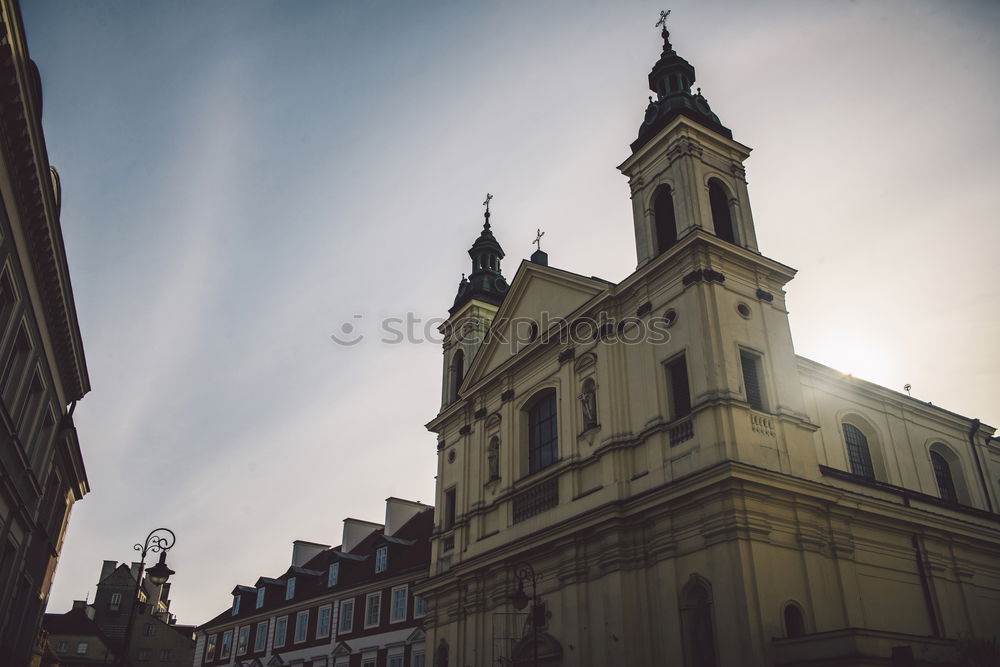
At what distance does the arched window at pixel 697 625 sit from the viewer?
56.8 ft

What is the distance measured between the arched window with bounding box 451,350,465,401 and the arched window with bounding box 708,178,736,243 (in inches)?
479

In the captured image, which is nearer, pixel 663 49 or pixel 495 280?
pixel 663 49

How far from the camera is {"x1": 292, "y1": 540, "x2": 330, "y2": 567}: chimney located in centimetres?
4659

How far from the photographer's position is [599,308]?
23438mm

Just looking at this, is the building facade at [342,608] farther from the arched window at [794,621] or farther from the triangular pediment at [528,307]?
the arched window at [794,621]

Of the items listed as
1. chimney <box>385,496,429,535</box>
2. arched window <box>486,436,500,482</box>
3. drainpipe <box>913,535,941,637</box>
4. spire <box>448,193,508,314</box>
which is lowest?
drainpipe <box>913,535,941,637</box>

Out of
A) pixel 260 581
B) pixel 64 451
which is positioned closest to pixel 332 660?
pixel 260 581

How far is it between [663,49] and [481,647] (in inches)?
780

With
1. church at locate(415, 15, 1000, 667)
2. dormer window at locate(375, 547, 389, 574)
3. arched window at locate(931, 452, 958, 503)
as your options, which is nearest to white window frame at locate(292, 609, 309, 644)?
dormer window at locate(375, 547, 389, 574)

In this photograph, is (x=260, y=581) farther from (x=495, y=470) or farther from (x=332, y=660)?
(x=495, y=470)

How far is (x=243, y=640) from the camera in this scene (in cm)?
4316

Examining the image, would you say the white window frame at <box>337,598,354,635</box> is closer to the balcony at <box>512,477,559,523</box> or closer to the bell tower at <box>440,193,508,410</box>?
the bell tower at <box>440,193,508,410</box>

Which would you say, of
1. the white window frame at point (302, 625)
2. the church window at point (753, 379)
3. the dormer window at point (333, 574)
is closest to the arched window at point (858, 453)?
the church window at point (753, 379)

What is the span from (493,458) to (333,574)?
15739mm
